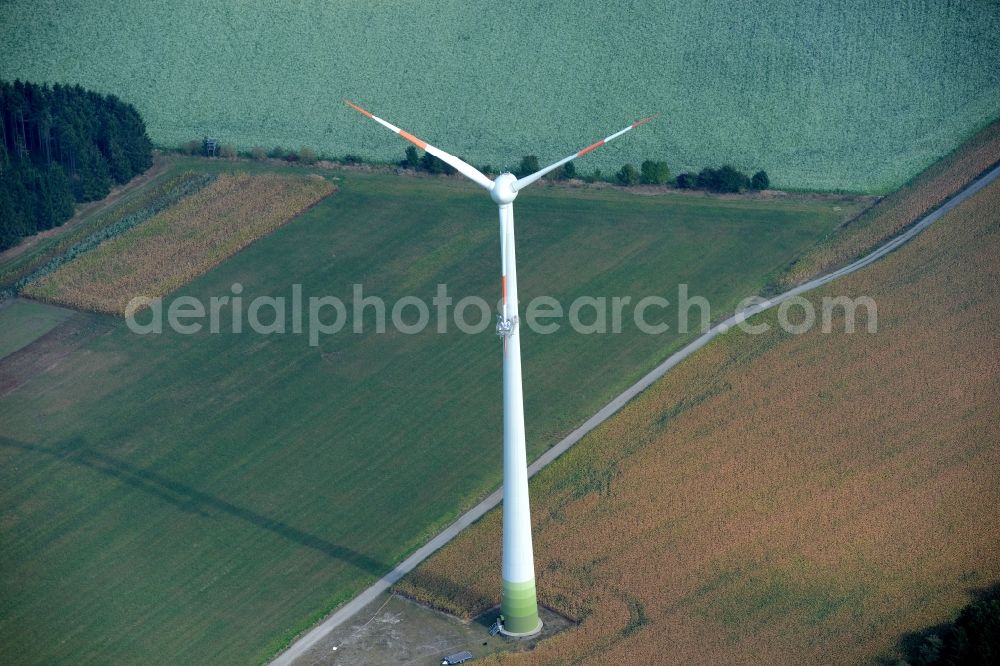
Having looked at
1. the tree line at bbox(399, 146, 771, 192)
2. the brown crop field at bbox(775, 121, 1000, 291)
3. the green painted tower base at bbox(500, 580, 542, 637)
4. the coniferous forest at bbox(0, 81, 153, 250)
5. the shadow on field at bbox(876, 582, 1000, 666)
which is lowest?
the shadow on field at bbox(876, 582, 1000, 666)

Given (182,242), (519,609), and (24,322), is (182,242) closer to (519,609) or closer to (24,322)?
(24,322)

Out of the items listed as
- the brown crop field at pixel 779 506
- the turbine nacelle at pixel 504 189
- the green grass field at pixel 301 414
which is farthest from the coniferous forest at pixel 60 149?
the turbine nacelle at pixel 504 189

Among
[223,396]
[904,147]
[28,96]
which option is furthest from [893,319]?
[28,96]

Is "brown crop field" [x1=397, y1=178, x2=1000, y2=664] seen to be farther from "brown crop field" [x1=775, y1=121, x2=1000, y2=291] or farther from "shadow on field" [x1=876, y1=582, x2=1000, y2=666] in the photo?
"brown crop field" [x1=775, y1=121, x2=1000, y2=291]

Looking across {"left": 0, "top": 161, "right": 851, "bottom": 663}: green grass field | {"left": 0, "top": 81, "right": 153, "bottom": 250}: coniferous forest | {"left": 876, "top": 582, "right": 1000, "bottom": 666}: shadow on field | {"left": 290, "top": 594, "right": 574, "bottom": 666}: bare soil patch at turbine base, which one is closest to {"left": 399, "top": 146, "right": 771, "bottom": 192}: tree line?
{"left": 0, "top": 161, "right": 851, "bottom": 663}: green grass field

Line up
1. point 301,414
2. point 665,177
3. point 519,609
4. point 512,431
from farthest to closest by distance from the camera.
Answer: point 665,177 < point 301,414 < point 519,609 < point 512,431

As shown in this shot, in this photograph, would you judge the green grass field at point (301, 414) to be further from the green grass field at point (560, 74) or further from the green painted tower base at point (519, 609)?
the green grass field at point (560, 74)

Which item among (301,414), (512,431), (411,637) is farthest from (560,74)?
(512,431)
